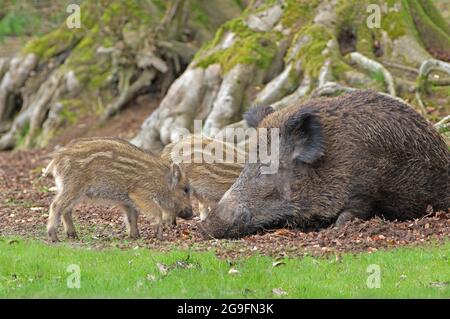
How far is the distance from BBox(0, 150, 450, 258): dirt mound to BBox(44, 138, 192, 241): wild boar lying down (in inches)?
10.9

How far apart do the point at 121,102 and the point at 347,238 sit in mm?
13253

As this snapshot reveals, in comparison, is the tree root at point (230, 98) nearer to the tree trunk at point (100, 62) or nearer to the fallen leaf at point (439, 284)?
the tree trunk at point (100, 62)

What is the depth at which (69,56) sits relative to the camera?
24.0m

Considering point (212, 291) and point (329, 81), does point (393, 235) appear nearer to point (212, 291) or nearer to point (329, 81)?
point (212, 291)

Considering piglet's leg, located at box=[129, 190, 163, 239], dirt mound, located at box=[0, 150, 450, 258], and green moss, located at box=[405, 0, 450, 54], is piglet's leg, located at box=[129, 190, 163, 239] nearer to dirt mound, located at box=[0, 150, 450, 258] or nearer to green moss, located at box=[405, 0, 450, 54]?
dirt mound, located at box=[0, 150, 450, 258]

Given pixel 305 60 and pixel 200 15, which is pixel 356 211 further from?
pixel 200 15

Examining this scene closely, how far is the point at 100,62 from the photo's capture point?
75.7 ft

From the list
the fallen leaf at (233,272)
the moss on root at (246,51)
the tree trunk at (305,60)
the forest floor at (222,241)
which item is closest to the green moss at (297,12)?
the tree trunk at (305,60)

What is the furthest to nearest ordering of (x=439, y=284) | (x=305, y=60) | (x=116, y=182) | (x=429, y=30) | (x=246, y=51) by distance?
(x=246, y=51)
(x=429, y=30)
(x=305, y=60)
(x=116, y=182)
(x=439, y=284)

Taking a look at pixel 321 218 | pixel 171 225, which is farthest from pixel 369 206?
pixel 171 225

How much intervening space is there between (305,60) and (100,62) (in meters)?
8.57

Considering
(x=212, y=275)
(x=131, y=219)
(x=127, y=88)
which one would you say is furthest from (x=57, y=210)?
(x=127, y=88)

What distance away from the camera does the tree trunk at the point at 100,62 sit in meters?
21.7

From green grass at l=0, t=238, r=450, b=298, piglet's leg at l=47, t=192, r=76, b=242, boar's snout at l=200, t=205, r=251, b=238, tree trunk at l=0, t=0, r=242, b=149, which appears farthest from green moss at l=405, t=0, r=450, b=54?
piglet's leg at l=47, t=192, r=76, b=242
